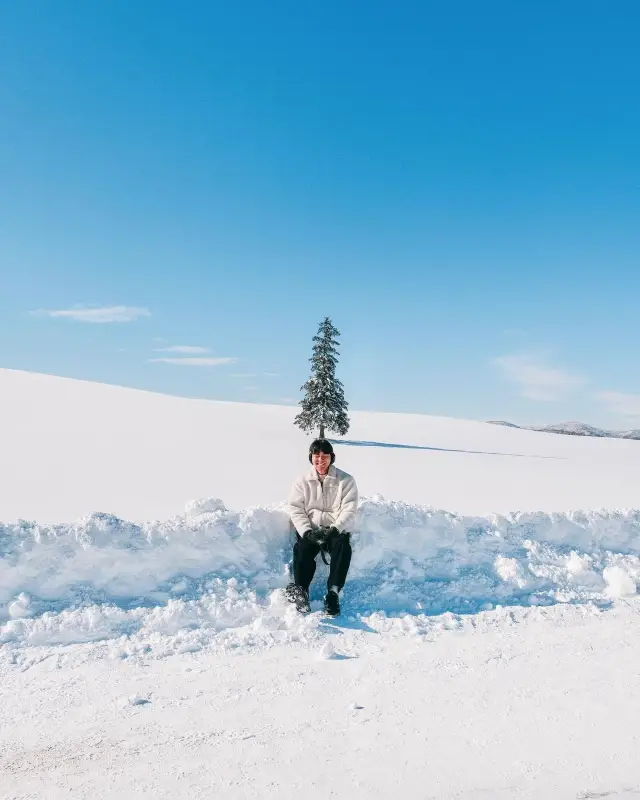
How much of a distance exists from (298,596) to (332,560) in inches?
21.1

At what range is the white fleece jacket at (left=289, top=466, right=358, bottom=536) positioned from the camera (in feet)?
21.0

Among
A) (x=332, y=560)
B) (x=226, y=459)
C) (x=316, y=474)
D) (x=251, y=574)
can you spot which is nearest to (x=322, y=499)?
(x=316, y=474)

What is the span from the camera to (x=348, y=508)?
6.36 meters

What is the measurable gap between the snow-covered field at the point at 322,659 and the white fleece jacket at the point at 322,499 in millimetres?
462

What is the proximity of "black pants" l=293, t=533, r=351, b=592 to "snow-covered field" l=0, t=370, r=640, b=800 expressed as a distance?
10.7 inches

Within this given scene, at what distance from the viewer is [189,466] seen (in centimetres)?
2311

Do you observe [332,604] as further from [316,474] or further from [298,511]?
[316,474]

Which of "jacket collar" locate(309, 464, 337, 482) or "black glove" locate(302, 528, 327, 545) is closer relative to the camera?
"black glove" locate(302, 528, 327, 545)

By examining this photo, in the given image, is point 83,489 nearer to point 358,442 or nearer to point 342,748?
point 342,748

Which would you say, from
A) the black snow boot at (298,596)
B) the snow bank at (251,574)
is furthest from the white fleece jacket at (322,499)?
the black snow boot at (298,596)

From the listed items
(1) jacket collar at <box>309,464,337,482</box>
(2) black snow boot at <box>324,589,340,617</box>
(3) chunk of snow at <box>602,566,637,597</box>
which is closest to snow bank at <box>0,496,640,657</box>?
(3) chunk of snow at <box>602,566,637,597</box>

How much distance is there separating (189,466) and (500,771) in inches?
816

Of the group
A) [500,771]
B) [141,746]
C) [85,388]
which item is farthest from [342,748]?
[85,388]

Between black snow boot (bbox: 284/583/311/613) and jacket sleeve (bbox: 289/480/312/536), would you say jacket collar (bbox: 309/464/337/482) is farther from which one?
black snow boot (bbox: 284/583/311/613)
